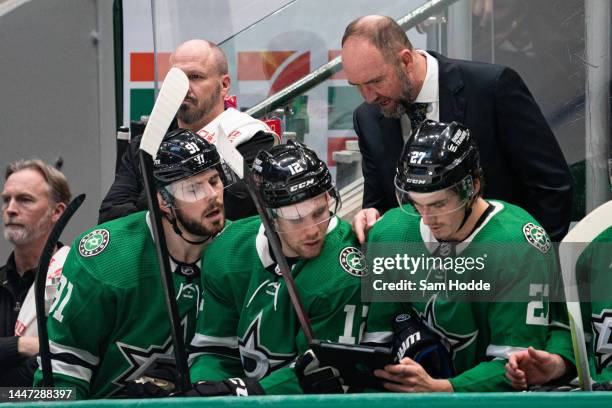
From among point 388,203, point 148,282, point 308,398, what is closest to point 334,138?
point 388,203

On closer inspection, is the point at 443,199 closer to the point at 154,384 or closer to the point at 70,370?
the point at 154,384

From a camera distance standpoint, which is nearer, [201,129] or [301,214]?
[301,214]

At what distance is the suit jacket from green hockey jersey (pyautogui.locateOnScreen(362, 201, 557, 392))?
330 millimetres

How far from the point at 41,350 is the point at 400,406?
86cm

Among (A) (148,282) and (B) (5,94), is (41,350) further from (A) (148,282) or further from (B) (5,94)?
(B) (5,94)

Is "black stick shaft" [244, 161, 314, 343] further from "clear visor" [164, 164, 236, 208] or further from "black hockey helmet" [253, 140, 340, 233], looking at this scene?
"clear visor" [164, 164, 236, 208]

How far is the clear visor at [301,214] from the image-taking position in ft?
7.90

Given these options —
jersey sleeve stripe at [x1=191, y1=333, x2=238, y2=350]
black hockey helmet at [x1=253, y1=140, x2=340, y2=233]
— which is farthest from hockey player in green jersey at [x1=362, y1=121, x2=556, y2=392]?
jersey sleeve stripe at [x1=191, y1=333, x2=238, y2=350]

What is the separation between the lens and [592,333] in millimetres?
2316

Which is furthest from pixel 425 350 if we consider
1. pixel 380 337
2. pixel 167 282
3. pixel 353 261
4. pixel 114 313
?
pixel 114 313

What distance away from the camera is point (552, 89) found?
3.43 metres

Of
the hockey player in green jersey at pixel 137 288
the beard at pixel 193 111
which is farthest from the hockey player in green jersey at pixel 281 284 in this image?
the beard at pixel 193 111

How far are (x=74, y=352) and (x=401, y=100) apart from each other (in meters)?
0.91

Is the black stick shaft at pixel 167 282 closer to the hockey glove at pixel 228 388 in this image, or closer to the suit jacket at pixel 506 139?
the hockey glove at pixel 228 388
